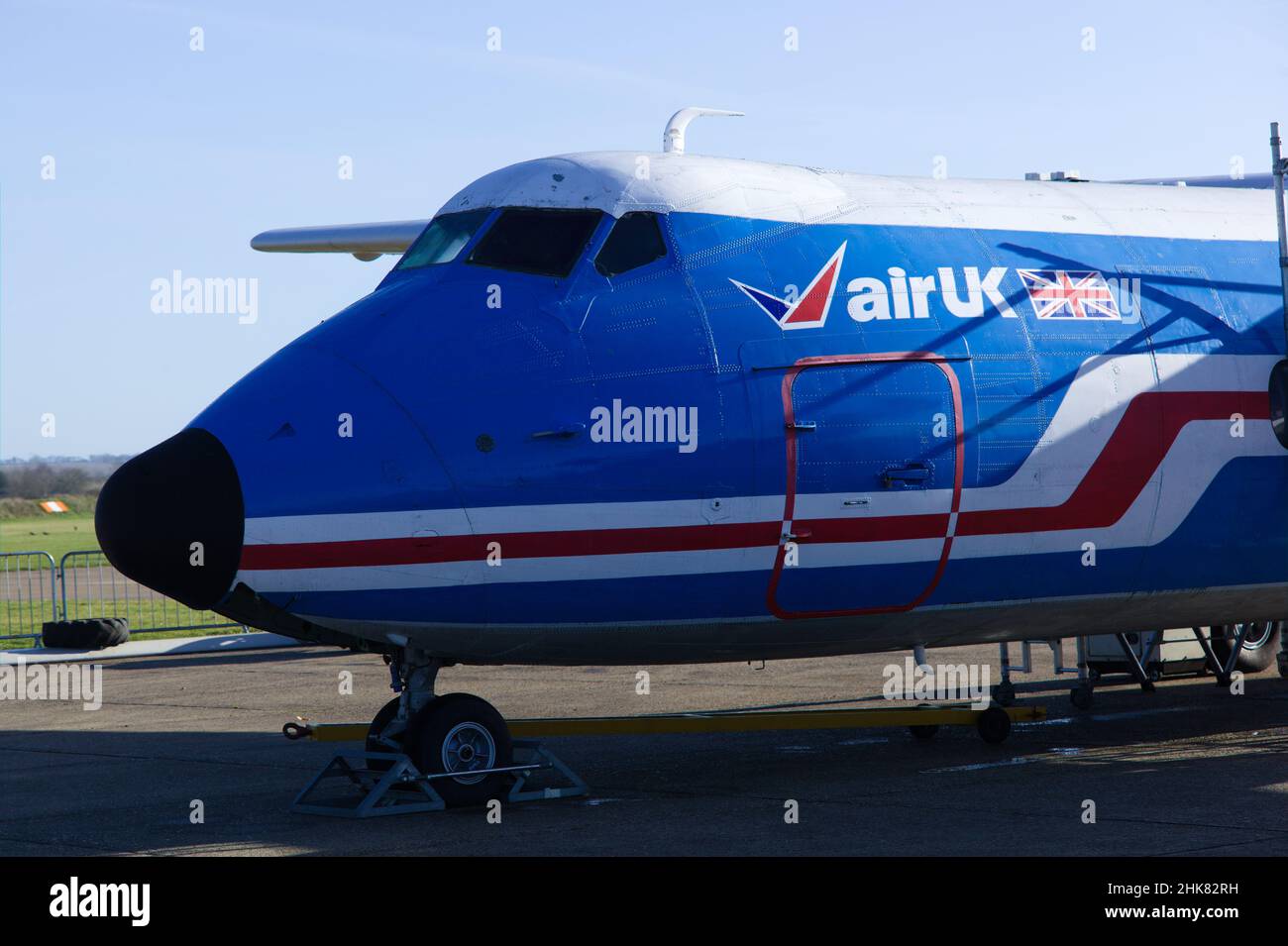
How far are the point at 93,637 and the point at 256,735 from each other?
9.74 meters

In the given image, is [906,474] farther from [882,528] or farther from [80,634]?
[80,634]

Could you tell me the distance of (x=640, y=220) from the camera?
11250 mm

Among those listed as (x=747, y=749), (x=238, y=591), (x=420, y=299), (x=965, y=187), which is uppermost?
(x=965, y=187)

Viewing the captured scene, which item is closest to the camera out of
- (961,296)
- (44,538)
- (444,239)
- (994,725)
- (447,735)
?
(447,735)

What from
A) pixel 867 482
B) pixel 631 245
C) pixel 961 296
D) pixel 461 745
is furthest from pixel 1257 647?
pixel 461 745

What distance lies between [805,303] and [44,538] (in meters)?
68.4

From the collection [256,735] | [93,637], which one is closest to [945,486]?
[256,735]

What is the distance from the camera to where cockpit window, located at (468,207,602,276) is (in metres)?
11.1

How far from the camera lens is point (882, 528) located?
36.5 feet

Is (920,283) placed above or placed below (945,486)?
above

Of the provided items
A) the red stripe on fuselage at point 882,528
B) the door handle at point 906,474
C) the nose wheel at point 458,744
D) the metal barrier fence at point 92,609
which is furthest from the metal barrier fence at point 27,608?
the door handle at point 906,474

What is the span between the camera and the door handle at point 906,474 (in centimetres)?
1112

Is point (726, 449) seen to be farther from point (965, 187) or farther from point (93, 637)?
point (93, 637)

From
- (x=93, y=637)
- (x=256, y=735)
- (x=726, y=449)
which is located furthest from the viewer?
(x=93, y=637)
